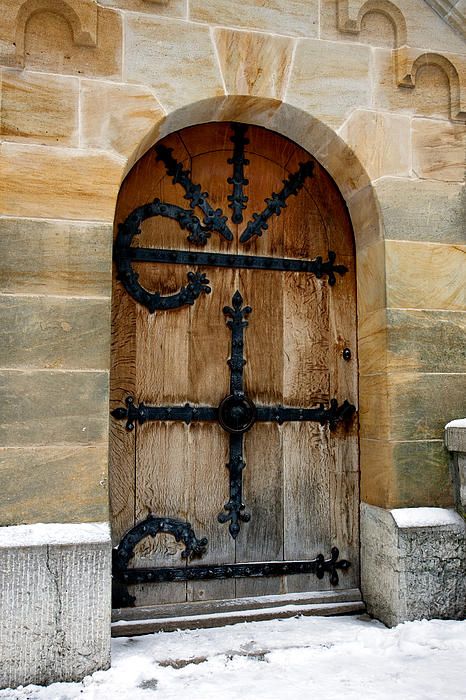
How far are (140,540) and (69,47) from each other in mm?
2036

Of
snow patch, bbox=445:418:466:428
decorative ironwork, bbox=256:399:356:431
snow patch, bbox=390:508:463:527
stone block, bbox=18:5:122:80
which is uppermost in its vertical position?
stone block, bbox=18:5:122:80

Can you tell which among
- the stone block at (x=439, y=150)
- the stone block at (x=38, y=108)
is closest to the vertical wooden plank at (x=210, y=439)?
the stone block at (x=38, y=108)

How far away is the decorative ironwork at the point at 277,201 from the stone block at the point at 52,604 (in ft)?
4.93

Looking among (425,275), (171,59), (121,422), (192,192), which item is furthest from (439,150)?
(121,422)

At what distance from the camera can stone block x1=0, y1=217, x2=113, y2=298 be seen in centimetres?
249

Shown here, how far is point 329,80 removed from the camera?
2.94 metres

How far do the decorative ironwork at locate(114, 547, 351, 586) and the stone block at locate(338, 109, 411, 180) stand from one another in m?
1.75

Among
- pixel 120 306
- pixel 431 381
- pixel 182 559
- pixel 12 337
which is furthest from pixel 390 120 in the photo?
pixel 182 559

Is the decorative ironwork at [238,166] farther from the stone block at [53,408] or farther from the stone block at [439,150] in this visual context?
the stone block at [53,408]

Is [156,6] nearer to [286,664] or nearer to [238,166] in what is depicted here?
[238,166]

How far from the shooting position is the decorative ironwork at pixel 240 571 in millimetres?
2830

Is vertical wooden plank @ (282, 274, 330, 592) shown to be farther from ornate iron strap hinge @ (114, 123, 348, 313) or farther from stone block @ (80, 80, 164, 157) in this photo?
stone block @ (80, 80, 164, 157)

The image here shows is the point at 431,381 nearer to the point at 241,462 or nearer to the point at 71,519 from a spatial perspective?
the point at 241,462

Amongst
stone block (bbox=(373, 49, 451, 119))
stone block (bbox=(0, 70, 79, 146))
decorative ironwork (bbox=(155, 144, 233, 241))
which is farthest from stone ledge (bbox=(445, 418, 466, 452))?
stone block (bbox=(0, 70, 79, 146))
